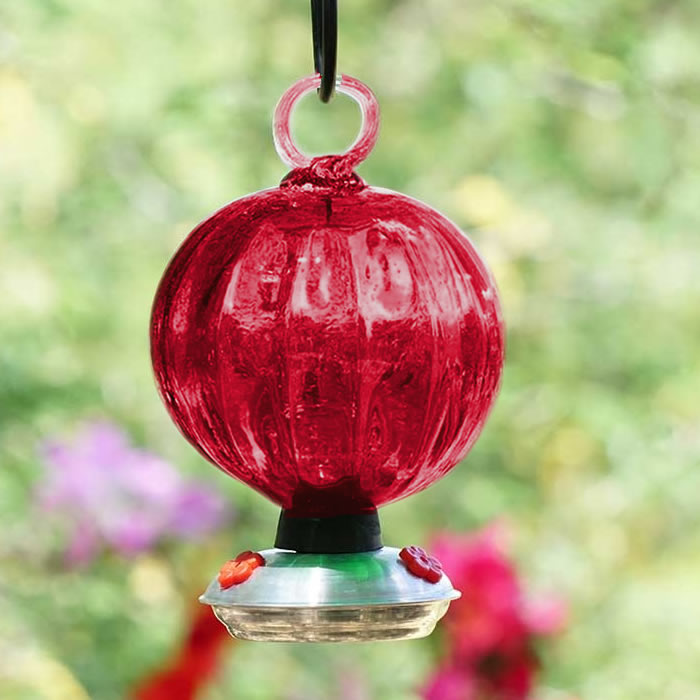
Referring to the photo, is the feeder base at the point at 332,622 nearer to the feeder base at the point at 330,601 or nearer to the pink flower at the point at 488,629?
the feeder base at the point at 330,601

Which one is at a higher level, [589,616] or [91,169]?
[91,169]

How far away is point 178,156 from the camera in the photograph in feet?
10.7

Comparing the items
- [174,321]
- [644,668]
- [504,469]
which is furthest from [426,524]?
[174,321]

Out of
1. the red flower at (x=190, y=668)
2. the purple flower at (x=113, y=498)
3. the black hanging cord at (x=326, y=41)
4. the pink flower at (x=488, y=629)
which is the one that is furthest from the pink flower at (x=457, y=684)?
the black hanging cord at (x=326, y=41)

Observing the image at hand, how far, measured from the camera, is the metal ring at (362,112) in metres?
0.89

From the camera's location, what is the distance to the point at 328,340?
0.81 metres

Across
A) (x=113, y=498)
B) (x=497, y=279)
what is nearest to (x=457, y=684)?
(x=113, y=498)

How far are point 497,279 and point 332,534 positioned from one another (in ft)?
8.28

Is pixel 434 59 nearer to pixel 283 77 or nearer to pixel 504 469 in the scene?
pixel 283 77

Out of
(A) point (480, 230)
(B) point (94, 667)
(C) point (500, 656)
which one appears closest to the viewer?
(C) point (500, 656)

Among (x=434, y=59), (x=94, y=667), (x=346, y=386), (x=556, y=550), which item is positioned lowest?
(x=346, y=386)

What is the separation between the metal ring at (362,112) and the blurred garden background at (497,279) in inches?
54.3

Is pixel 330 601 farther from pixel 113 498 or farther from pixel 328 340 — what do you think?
pixel 113 498

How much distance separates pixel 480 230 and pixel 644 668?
105 centimetres
